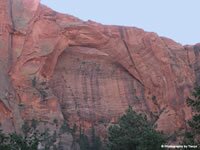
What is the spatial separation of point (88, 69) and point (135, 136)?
16.0 m

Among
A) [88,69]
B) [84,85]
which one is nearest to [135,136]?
[84,85]

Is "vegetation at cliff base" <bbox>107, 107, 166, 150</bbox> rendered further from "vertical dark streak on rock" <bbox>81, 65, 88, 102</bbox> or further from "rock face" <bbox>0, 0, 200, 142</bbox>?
"vertical dark streak on rock" <bbox>81, 65, 88, 102</bbox>

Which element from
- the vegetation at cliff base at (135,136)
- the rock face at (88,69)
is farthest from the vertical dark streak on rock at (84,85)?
the vegetation at cliff base at (135,136)

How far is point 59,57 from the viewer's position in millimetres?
43688

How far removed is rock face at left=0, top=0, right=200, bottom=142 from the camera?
39.3m

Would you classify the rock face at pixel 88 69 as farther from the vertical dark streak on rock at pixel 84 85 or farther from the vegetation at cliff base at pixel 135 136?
the vegetation at cliff base at pixel 135 136

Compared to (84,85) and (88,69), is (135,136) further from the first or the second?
(88,69)

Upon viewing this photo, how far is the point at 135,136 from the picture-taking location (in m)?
29.7

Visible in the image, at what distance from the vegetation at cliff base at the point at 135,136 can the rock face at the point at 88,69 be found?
9382mm

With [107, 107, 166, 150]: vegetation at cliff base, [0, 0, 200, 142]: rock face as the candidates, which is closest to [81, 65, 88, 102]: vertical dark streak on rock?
[0, 0, 200, 142]: rock face

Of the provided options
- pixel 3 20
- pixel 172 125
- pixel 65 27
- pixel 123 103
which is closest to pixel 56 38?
pixel 65 27

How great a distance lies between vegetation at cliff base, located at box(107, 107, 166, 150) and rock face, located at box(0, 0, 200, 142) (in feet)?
30.8

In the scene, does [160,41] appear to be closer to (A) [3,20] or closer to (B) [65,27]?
(B) [65,27]

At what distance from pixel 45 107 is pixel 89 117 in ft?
16.7
